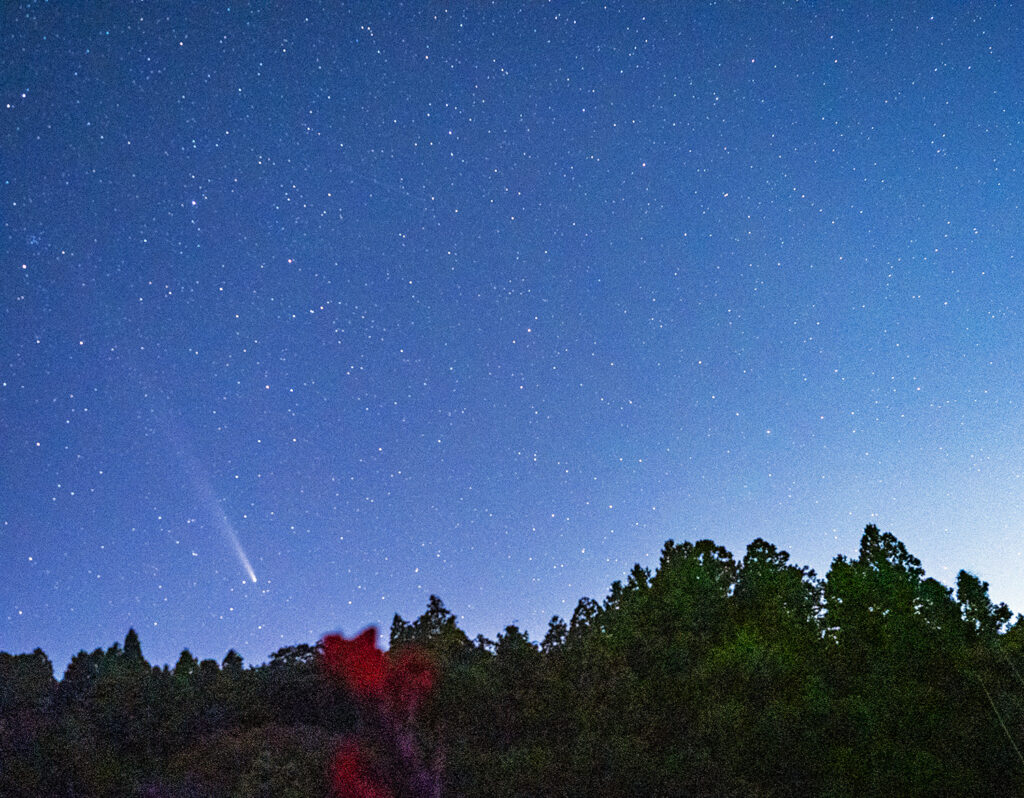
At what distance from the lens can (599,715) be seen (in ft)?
73.4

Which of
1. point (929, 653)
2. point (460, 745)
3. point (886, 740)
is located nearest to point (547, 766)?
point (460, 745)

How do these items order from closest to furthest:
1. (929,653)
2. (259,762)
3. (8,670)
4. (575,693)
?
1. (259,762)
2. (575,693)
3. (929,653)
4. (8,670)

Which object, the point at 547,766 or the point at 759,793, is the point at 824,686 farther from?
the point at 547,766

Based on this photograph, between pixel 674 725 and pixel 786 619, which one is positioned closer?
pixel 674 725

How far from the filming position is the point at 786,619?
3438 centimetres

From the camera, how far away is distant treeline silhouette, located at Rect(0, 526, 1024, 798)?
66.6 feet

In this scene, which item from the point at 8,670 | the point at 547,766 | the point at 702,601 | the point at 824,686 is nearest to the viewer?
the point at 547,766

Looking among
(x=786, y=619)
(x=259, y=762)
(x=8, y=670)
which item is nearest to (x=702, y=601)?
(x=786, y=619)

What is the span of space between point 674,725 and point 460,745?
7.28m

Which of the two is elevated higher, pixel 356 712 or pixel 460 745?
pixel 356 712

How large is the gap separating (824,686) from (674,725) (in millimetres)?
5864

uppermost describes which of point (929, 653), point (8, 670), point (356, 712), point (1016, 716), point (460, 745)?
point (8, 670)

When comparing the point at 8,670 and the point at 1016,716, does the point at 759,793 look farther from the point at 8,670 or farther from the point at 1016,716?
the point at 8,670

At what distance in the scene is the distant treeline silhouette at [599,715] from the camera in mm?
20312
